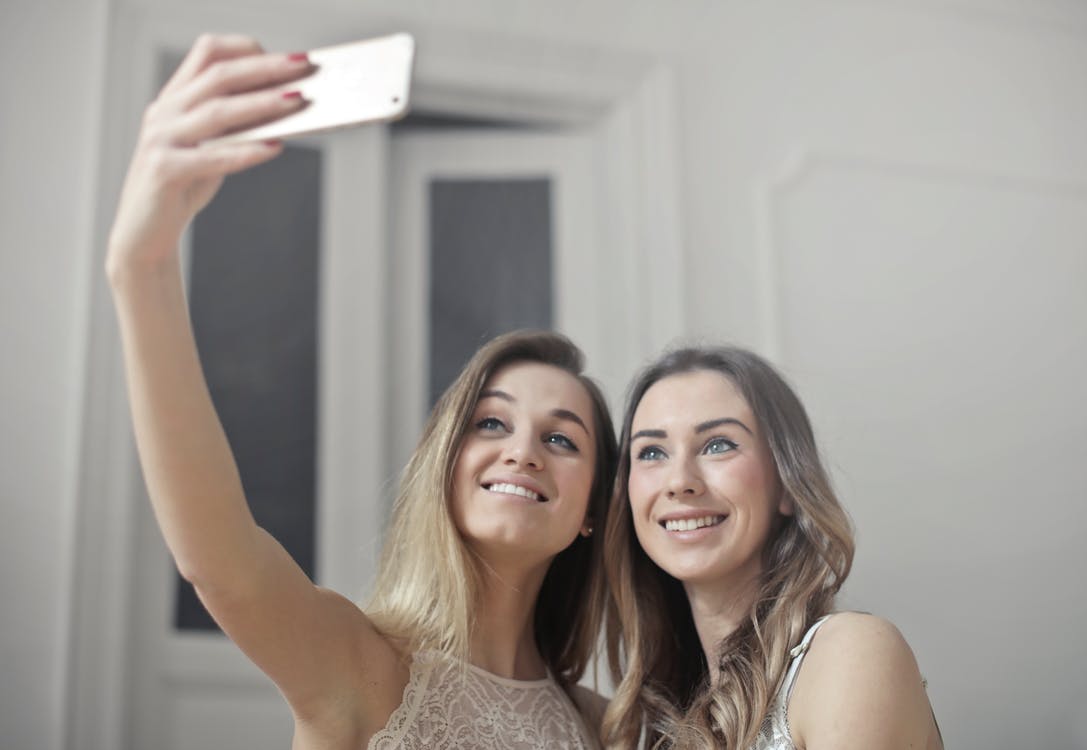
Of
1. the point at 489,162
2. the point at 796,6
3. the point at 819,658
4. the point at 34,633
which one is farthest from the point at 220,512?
the point at 796,6

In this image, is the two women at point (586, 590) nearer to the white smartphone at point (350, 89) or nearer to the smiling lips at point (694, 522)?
the smiling lips at point (694, 522)

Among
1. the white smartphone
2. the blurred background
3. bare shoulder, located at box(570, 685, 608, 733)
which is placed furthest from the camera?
the blurred background

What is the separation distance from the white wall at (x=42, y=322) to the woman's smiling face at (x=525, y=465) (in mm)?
1114

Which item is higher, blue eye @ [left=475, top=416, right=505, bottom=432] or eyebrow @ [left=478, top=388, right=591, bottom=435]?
eyebrow @ [left=478, top=388, right=591, bottom=435]

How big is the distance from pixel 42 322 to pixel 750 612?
1685mm

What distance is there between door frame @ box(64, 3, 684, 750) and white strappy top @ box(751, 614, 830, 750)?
1.35 m

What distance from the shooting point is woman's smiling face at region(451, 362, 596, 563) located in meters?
1.78

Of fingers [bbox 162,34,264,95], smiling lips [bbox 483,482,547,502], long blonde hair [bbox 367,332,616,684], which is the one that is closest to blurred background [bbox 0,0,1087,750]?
long blonde hair [bbox 367,332,616,684]

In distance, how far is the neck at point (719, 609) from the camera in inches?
72.8

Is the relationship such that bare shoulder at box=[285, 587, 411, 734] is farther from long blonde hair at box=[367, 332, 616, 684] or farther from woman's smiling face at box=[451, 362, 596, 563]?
woman's smiling face at box=[451, 362, 596, 563]

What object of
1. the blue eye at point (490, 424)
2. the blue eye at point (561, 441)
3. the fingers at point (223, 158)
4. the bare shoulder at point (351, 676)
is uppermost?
the fingers at point (223, 158)

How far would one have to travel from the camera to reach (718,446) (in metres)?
1.85

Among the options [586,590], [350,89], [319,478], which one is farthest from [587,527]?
[350,89]

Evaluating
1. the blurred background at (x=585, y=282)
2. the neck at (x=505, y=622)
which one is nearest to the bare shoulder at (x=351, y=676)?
the neck at (x=505, y=622)
